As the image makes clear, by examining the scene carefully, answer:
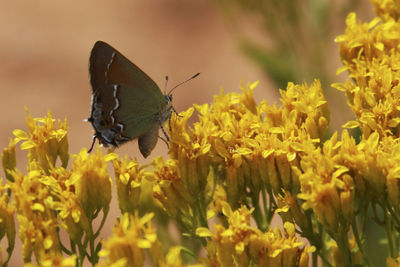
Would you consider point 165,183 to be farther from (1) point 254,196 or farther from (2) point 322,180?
(2) point 322,180

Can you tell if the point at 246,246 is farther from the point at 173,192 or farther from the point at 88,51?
the point at 88,51

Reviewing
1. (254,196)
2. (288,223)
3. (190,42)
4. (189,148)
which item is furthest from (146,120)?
(190,42)

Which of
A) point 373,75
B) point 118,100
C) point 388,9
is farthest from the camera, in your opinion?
point 388,9

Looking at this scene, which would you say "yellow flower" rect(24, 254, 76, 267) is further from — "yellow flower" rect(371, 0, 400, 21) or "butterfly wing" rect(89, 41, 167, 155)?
"yellow flower" rect(371, 0, 400, 21)

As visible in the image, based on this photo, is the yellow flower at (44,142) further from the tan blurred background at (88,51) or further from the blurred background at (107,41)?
the tan blurred background at (88,51)

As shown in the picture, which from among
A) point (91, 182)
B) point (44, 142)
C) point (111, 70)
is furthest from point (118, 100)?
point (91, 182)
